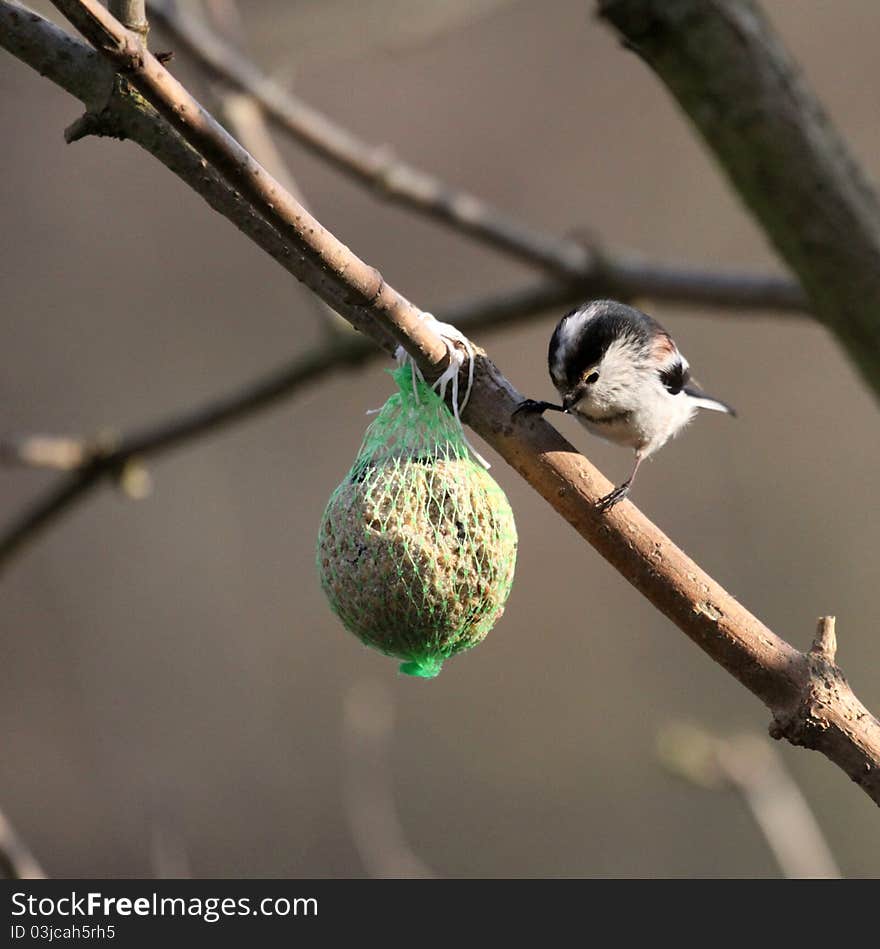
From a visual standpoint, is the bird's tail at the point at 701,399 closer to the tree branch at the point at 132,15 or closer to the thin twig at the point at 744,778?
the thin twig at the point at 744,778

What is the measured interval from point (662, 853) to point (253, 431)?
2983 mm

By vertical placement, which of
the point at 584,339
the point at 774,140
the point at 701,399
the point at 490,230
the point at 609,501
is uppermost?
the point at 490,230

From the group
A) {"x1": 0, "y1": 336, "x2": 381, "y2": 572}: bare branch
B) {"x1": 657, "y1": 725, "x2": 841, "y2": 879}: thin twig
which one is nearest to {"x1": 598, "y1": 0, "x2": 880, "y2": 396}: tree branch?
{"x1": 657, "y1": 725, "x2": 841, "y2": 879}: thin twig

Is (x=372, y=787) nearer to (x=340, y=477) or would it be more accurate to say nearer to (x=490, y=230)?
(x=340, y=477)

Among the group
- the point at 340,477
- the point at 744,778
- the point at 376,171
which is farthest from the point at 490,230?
the point at 340,477

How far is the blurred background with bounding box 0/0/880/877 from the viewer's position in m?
5.76

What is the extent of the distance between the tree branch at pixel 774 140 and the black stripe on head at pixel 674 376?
1.07 meters

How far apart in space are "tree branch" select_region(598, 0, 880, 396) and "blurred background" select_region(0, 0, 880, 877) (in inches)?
156

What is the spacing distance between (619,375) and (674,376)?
0.32 m

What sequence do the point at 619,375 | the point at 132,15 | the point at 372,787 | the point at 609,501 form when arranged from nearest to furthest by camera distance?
the point at 132,15
the point at 609,501
the point at 619,375
the point at 372,787

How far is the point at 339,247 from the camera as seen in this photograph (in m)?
1.62

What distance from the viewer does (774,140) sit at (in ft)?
5.37

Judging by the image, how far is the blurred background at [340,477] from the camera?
5.76 meters

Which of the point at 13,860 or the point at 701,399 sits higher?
the point at 701,399
